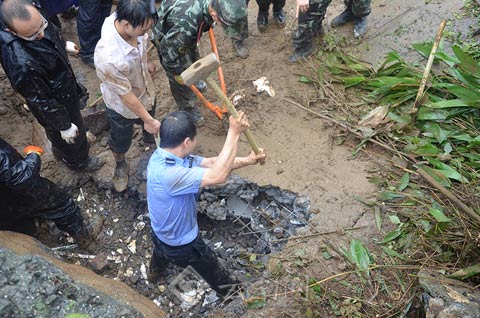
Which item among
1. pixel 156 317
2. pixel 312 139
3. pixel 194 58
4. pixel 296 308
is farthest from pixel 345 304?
pixel 194 58

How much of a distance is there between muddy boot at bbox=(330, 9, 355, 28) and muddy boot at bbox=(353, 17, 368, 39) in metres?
0.16

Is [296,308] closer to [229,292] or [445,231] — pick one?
[229,292]

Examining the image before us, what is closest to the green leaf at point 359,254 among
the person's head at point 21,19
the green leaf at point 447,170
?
the green leaf at point 447,170

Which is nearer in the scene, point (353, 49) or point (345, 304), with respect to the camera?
point (345, 304)

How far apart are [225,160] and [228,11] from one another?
1.49 m

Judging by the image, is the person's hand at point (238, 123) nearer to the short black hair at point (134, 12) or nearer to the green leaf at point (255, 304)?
the short black hair at point (134, 12)

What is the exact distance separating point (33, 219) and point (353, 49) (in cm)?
429

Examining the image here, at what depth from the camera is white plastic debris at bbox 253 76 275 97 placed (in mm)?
5398

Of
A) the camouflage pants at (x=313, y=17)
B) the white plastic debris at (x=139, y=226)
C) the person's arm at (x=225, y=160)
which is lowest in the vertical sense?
the white plastic debris at (x=139, y=226)

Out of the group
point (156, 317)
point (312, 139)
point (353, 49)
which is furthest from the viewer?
point (353, 49)

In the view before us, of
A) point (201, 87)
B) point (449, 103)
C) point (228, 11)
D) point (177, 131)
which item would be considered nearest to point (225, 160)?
point (177, 131)

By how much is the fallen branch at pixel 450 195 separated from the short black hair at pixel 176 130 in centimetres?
227

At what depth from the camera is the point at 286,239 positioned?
3.98m

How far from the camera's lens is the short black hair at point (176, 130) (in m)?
3.05
